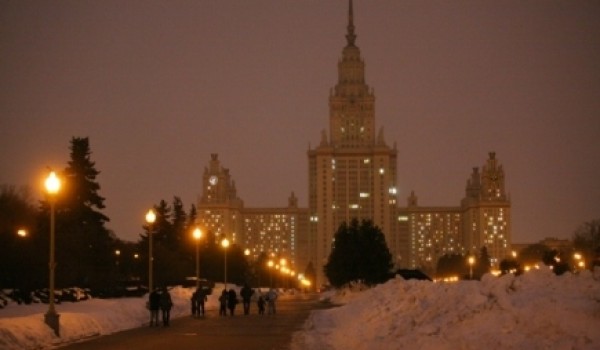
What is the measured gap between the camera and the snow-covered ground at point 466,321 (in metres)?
16.0

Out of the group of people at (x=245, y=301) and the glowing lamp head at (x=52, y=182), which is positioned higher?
the glowing lamp head at (x=52, y=182)

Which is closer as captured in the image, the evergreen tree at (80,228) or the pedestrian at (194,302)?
the pedestrian at (194,302)

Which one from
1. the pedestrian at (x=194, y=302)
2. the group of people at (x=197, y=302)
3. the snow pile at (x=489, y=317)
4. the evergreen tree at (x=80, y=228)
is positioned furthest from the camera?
the evergreen tree at (x=80, y=228)

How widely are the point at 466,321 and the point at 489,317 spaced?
63 cm

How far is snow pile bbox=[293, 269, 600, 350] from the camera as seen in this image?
52.1 feet

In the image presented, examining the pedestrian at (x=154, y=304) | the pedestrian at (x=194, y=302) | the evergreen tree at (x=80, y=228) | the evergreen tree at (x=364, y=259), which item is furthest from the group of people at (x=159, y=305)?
the evergreen tree at (x=364, y=259)

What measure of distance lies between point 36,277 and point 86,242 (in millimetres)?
13510

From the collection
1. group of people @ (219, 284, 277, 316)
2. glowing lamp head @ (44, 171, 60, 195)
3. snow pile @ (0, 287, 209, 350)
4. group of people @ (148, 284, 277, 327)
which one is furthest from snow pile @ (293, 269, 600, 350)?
group of people @ (219, 284, 277, 316)

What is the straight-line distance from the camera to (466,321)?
18094mm

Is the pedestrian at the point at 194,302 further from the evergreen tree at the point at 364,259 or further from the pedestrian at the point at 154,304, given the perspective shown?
the evergreen tree at the point at 364,259

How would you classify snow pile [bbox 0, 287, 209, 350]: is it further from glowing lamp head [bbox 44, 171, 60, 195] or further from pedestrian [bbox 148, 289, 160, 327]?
glowing lamp head [bbox 44, 171, 60, 195]

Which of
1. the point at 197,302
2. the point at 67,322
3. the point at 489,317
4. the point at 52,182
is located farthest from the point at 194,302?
the point at 489,317

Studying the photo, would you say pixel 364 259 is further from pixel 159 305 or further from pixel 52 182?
pixel 52 182

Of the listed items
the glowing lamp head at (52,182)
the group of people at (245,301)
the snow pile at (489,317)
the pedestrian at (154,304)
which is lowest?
the group of people at (245,301)
